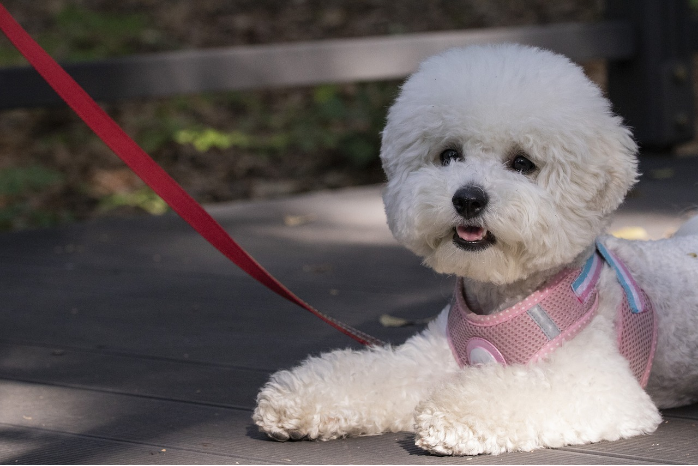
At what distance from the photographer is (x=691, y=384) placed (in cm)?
252

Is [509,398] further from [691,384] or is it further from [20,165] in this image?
[20,165]

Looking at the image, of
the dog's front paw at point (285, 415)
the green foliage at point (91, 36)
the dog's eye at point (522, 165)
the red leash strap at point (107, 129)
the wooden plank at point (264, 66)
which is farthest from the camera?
the green foliage at point (91, 36)

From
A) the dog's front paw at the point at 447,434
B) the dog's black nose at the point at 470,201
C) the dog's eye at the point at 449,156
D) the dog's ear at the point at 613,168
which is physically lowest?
the dog's front paw at the point at 447,434

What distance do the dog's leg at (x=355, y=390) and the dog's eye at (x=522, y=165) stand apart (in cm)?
54

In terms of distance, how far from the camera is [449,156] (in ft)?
7.58

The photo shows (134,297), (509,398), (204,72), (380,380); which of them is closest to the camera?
(509,398)

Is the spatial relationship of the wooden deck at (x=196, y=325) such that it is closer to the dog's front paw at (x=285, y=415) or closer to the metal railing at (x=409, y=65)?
the dog's front paw at (x=285, y=415)

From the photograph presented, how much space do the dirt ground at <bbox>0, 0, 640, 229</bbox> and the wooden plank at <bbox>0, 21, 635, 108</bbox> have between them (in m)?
0.72

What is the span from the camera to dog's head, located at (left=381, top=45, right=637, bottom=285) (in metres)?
2.16

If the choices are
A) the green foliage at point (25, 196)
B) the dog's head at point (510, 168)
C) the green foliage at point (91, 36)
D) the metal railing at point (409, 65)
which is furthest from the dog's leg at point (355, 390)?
the green foliage at point (91, 36)

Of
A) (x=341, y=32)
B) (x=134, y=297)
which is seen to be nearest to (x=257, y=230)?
(x=134, y=297)

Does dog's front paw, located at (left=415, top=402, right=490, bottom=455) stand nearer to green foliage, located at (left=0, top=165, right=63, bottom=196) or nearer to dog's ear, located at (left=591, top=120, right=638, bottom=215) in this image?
dog's ear, located at (left=591, top=120, right=638, bottom=215)

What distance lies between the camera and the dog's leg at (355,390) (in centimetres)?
236

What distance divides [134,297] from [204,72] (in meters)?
2.27
